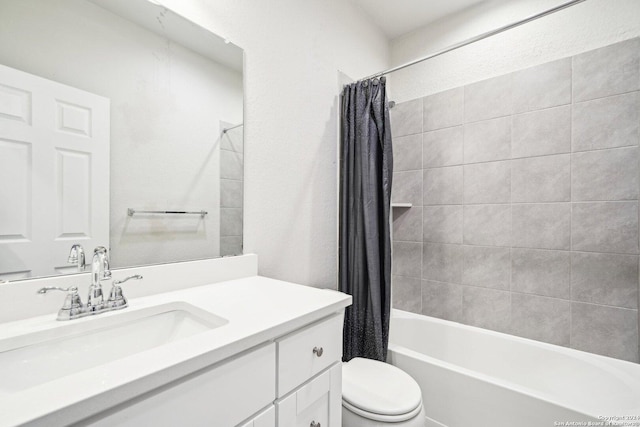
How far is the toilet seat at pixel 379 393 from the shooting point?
3.72 feet

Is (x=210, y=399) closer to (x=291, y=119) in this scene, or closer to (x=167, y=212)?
(x=167, y=212)

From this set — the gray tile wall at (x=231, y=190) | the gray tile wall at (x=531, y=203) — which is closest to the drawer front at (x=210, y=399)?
the gray tile wall at (x=231, y=190)

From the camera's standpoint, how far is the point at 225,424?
1.97 ft

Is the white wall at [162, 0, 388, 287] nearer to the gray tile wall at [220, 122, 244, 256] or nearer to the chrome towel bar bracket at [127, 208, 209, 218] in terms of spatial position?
the gray tile wall at [220, 122, 244, 256]

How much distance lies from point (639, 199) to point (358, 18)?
201cm

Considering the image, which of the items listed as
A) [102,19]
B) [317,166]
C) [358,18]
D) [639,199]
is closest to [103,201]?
[102,19]

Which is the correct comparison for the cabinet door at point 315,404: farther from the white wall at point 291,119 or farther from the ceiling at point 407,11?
the ceiling at point 407,11

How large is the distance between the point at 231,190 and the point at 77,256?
1.90 ft

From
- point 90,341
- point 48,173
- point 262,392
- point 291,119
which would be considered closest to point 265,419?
point 262,392

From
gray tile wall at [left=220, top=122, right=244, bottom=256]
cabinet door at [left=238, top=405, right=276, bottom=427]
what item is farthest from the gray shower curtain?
cabinet door at [left=238, top=405, right=276, bottom=427]

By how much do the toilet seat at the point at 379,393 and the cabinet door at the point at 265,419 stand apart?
0.61m

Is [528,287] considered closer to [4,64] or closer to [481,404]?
[481,404]

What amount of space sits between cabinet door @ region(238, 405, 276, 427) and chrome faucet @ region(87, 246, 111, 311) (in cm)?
49

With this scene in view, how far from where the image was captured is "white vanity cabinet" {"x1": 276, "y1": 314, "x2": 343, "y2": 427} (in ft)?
2.40
